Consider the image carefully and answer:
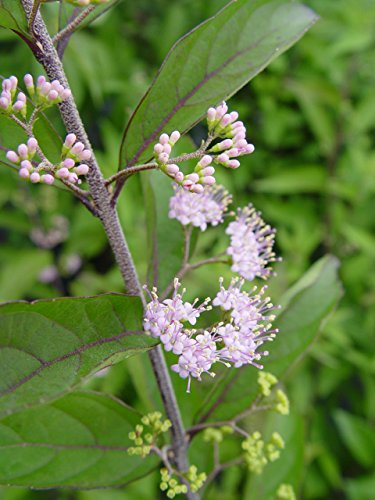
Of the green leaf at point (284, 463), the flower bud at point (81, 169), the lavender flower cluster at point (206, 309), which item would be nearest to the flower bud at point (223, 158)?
the lavender flower cluster at point (206, 309)

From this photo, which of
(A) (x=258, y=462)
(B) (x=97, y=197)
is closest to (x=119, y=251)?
(B) (x=97, y=197)

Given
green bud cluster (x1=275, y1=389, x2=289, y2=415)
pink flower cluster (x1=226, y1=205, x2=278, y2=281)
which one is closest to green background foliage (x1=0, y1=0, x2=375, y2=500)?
green bud cluster (x1=275, y1=389, x2=289, y2=415)

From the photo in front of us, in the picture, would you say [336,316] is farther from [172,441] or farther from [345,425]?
[172,441]

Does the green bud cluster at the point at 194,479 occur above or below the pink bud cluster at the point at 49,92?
below

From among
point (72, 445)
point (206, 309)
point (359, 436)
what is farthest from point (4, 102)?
point (359, 436)

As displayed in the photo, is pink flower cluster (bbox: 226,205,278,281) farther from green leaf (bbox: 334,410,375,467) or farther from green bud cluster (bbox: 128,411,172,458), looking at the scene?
green leaf (bbox: 334,410,375,467)

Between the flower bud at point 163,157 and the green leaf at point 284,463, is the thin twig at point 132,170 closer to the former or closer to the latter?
the flower bud at point 163,157
